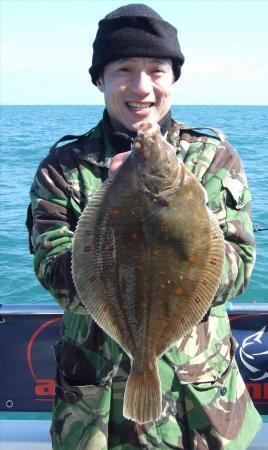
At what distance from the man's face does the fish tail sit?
3.34ft

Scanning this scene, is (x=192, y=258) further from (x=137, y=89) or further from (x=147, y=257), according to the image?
(x=137, y=89)

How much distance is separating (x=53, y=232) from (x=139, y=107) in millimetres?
635

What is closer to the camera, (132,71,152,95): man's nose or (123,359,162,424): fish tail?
(123,359,162,424): fish tail

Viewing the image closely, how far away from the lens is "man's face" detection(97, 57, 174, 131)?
2457 millimetres

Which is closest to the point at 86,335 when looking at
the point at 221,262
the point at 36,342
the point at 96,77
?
the point at 221,262

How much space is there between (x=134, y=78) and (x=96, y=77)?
0.91ft

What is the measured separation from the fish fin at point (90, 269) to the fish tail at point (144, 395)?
0.10 metres


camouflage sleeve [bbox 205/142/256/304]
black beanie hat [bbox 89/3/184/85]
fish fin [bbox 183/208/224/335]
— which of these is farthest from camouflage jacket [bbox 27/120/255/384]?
black beanie hat [bbox 89/3/184/85]

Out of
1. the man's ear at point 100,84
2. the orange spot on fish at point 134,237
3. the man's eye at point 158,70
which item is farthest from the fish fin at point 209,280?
the man's ear at point 100,84

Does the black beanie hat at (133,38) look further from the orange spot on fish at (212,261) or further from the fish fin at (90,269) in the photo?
the orange spot on fish at (212,261)

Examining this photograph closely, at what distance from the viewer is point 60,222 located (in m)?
2.45

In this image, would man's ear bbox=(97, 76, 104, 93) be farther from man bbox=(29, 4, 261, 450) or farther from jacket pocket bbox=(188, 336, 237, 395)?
jacket pocket bbox=(188, 336, 237, 395)

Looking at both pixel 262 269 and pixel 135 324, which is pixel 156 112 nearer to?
pixel 135 324

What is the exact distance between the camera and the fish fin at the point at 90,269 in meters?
2.10
